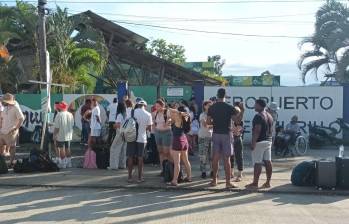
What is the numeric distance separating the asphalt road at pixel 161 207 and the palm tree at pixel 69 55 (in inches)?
549

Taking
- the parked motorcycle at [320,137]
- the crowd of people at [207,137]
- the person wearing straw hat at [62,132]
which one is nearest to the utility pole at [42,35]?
the person wearing straw hat at [62,132]

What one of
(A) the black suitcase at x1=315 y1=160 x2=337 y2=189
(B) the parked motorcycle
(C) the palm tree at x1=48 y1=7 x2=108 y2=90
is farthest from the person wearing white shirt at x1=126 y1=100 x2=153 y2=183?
(C) the palm tree at x1=48 y1=7 x2=108 y2=90

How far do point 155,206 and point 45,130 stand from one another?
623cm

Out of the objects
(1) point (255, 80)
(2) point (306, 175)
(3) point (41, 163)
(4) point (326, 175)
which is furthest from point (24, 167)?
(1) point (255, 80)

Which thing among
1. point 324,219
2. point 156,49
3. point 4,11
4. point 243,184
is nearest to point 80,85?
point 4,11

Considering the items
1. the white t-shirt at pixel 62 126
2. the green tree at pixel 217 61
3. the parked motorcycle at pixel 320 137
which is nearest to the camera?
the white t-shirt at pixel 62 126

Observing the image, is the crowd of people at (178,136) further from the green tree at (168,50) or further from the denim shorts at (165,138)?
the green tree at (168,50)

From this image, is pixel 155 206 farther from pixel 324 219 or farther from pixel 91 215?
pixel 324 219

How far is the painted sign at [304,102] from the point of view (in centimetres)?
2088

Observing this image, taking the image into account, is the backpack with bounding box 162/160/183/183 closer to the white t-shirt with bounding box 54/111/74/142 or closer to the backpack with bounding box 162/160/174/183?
the backpack with bounding box 162/160/174/183

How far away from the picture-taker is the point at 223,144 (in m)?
11.4

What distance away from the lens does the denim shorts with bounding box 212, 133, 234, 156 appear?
37.3 ft

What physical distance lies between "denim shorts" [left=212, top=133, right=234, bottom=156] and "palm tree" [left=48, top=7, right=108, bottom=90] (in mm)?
14258

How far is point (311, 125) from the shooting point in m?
20.8
